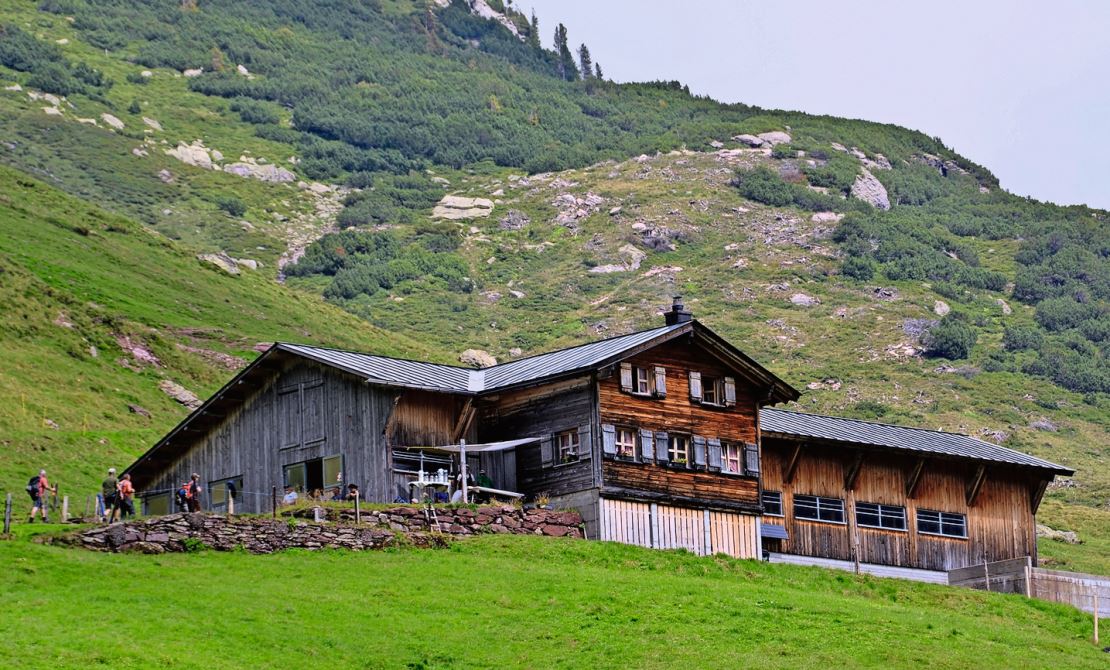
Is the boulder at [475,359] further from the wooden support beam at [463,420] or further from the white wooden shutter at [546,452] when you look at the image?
the white wooden shutter at [546,452]

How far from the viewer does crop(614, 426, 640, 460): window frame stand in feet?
195

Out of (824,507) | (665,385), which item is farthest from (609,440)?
(824,507)

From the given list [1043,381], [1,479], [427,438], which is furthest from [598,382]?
[1043,381]

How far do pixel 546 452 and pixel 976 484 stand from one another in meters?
18.1

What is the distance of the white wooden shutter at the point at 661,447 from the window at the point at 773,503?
18.1 ft

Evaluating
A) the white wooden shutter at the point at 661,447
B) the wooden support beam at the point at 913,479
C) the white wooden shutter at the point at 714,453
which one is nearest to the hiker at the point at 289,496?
the white wooden shutter at the point at 661,447

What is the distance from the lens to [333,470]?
196ft

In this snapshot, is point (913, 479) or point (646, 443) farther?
point (913, 479)

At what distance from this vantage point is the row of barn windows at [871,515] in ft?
213

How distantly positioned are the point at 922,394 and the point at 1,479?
104m

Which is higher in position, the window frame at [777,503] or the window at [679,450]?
the window at [679,450]

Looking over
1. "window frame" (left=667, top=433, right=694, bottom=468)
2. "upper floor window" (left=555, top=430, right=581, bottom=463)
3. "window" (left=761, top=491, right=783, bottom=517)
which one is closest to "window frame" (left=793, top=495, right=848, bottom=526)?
"window" (left=761, top=491, right=783, bottom=517)

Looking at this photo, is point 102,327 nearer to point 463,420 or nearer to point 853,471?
point 463,420

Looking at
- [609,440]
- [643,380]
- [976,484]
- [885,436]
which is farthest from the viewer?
[885,436]
